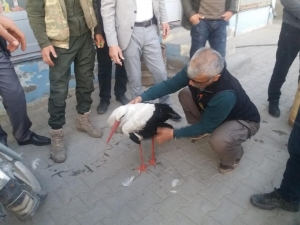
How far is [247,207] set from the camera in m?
2.29

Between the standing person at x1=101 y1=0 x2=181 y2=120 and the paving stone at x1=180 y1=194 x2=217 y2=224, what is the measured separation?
1.42 metres

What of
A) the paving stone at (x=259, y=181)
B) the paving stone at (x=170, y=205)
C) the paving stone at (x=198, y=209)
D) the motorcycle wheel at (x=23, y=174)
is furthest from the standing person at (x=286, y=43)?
the motorcycle wheel at (x=23, y=174)

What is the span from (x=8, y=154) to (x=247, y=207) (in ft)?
6.61

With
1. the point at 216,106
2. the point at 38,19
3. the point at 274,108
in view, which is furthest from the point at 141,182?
the point at 274,108

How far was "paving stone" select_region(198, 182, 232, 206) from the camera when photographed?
2373mm

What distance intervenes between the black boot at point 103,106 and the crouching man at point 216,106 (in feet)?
4.02

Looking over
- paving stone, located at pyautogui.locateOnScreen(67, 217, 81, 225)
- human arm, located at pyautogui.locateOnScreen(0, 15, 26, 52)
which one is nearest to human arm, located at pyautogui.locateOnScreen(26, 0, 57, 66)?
human arm, located at pyautogui.locateOnScreen(0, 15, 26, 52)

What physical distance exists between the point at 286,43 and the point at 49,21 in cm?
261

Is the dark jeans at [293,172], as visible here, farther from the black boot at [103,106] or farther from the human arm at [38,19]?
the black boot at [103,106]

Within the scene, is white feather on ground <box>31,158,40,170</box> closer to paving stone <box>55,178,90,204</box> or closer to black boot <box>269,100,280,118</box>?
paving stone <box>55,178,90,204</box>

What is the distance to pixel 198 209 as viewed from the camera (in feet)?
7.50

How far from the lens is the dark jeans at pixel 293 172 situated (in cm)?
186

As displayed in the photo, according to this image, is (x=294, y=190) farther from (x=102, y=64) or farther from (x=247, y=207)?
(x=102, y=64)

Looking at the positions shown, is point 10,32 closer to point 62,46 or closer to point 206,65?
point 62,46
